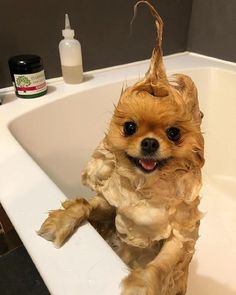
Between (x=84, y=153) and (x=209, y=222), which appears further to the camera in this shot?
(x=209, y=222)

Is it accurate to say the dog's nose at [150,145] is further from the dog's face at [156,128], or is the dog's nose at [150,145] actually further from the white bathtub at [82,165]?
the white bathtub at [82,165]

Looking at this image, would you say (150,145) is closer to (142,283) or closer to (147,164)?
(147,164)

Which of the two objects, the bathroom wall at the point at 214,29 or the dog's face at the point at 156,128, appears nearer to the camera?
the dog's face at the point at 156,128

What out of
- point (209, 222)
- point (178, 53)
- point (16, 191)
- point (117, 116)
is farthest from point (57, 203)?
point (178, 53)

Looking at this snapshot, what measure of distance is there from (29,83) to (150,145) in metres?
0.55

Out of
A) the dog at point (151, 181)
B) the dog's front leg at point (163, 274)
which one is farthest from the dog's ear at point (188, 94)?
the dog's front leg at point (163, 274)

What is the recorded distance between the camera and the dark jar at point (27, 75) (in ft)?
2.85

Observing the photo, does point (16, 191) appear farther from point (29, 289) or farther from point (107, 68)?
point (107, 68)

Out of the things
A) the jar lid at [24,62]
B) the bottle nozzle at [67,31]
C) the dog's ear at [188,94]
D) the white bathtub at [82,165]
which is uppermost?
the dog's ear at [188,94]

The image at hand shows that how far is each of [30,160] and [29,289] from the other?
416 millimetres

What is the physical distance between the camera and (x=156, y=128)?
0.45 m

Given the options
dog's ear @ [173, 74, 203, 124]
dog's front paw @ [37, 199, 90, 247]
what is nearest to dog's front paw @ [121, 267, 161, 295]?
dog's front paw @ [37, 199, 90, 247]

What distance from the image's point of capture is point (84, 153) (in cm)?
98

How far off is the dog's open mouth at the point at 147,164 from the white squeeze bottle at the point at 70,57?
1.89 ft
